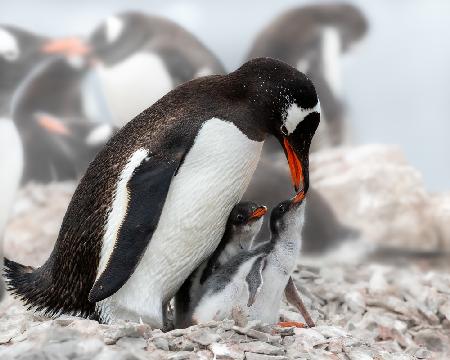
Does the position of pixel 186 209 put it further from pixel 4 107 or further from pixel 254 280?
pixel 4 107

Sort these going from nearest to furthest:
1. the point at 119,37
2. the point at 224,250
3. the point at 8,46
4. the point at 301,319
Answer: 1. the point at 224,250
2. the point at 301,319
3. the point at 8,46
4. the point at 119,37

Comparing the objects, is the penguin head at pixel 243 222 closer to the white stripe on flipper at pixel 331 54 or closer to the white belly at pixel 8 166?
the white belly at pixel 8 166

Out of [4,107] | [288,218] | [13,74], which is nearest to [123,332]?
[288,218]

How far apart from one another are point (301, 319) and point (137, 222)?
0.74 metres

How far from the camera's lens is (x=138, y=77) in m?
5.41

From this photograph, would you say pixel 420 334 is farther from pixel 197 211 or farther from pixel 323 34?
pixel 323 34

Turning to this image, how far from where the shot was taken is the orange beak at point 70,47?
5.43 m

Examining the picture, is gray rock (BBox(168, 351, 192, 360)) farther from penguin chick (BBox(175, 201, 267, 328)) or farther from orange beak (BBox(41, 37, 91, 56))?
orange beak (BBox(41, 37, 91, 56))

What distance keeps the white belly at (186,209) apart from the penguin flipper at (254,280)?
0.16m

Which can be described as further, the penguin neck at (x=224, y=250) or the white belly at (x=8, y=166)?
the white belly at (x=8, y=166)

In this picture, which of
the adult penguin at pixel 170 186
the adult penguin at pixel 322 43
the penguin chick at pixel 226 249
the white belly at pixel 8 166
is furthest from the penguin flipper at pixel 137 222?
the adult penguin at pixel 322 43

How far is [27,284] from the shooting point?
224cm

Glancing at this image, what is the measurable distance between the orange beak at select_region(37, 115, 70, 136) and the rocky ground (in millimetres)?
627

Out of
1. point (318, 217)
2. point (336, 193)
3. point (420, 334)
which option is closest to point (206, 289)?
point (420, 334)
